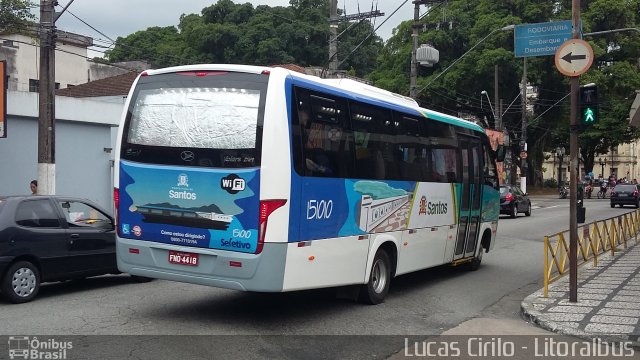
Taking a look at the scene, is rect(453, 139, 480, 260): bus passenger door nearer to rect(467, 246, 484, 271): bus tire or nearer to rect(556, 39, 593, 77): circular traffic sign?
rect(467, 246, 484, 271): bus tire

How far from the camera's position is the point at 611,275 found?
11539mm

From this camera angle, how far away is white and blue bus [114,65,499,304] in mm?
6941

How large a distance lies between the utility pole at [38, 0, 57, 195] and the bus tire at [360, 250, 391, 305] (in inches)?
392

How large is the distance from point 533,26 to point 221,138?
17401 mm

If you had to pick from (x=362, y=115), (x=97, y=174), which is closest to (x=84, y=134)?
(x=97, y=174)

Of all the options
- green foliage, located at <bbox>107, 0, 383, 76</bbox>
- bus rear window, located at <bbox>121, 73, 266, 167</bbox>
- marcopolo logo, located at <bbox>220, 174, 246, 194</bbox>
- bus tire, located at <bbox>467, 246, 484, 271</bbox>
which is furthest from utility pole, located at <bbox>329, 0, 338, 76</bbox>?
green foliage, located at <bbox>107, 0, 383, 76</bbox>

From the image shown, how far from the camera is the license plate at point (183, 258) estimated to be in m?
7.22

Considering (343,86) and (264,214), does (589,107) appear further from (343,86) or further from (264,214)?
(264,214)

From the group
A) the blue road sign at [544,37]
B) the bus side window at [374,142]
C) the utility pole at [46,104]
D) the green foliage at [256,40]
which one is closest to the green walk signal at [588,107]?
the bus side window at [374,142]

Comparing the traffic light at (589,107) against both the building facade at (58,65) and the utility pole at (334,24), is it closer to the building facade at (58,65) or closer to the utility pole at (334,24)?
the utility pole at (334,24)

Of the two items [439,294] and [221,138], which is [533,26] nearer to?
[439,294]

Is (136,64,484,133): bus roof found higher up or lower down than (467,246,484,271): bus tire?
higher up

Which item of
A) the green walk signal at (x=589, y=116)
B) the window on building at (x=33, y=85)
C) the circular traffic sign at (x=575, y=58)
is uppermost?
the window on building at (x=33, y=85)

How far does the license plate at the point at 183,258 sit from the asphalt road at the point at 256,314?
761 millimetres
